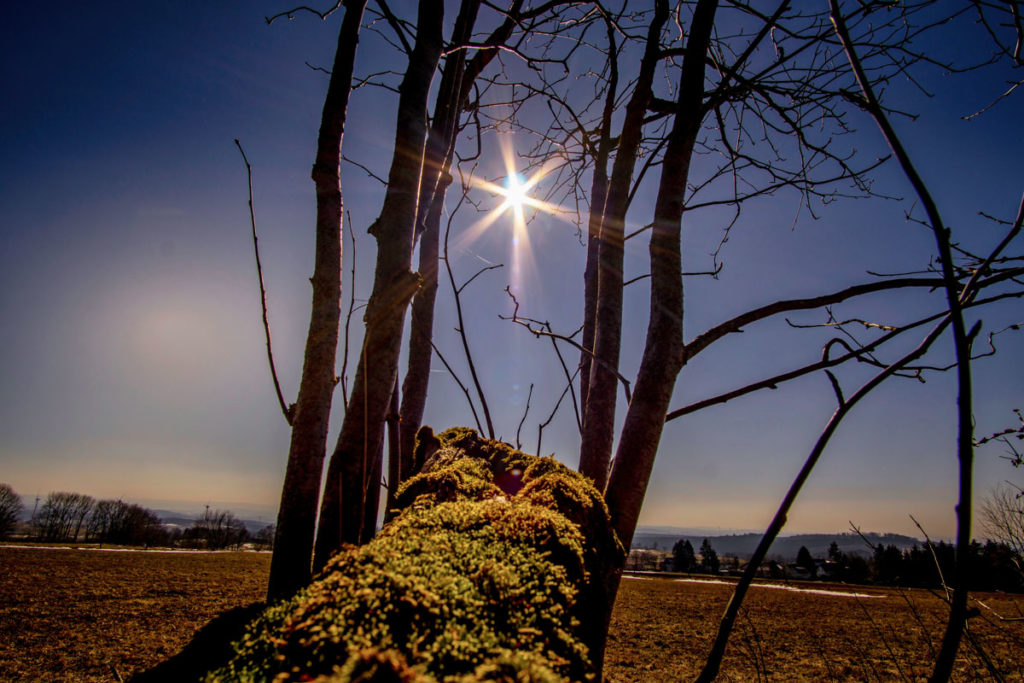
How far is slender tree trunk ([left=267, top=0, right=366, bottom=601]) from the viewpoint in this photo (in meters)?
1.62

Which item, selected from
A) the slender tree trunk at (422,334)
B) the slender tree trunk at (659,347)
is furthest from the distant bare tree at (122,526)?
the slender tree trunk at (659,347)

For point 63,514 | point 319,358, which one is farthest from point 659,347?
point 63,514

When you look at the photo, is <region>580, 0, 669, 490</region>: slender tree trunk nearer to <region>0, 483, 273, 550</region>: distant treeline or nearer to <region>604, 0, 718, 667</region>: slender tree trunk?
<region>604, 0, 718, 667</region>: slender tree trunk

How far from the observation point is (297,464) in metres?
1.70

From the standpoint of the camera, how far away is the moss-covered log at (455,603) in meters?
0.69

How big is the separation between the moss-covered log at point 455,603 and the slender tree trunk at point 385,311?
0.98 feet

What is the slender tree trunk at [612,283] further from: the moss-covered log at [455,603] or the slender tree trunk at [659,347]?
the moss-covered log at [455,603]

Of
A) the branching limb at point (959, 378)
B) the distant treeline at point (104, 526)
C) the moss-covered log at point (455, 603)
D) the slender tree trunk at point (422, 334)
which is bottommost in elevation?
the distant treeline at point (104, 526)

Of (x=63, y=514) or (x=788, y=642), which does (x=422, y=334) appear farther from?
(x=63, y=514)

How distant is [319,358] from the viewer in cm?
180

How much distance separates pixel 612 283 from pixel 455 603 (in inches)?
81.1

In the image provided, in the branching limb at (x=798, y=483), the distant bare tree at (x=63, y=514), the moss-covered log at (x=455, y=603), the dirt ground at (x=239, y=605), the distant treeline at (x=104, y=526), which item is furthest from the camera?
the distant bare tree at (x=63, y=514)

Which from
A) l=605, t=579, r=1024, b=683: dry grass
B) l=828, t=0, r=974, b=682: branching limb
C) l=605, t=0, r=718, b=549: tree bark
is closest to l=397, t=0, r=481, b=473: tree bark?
l=605, t=0, r=718, b=549: tree bark

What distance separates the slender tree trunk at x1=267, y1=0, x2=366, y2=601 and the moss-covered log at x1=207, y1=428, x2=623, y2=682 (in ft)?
1.58
